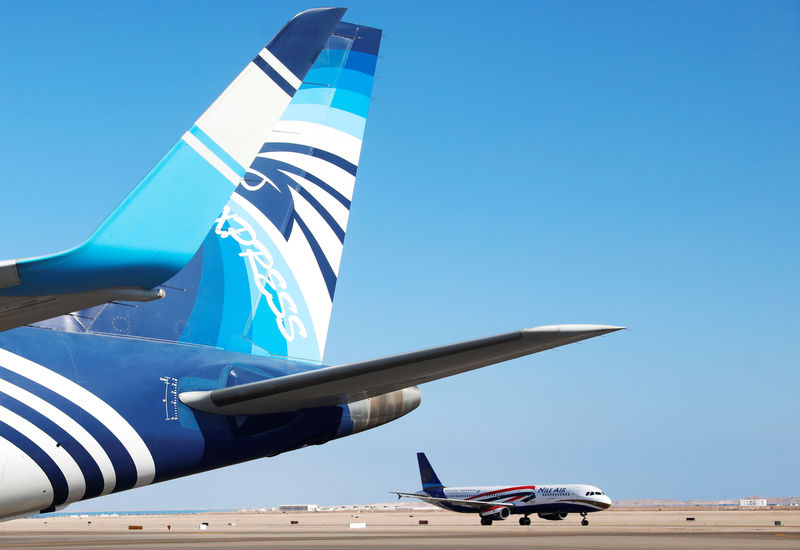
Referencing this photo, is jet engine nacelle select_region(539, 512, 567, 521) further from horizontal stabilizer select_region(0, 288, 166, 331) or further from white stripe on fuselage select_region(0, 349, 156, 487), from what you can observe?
horizontal stabilizer select_region(0, 288, 166, 331)

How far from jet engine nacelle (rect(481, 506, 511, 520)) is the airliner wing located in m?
56.5

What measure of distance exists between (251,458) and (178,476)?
92 cm

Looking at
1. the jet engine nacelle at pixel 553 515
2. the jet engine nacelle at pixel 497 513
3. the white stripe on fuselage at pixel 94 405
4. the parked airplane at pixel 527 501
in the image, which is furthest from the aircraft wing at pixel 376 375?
the jet engine nacelle at pixel 553 515

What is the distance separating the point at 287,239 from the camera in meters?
11.0

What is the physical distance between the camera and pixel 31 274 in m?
3.17

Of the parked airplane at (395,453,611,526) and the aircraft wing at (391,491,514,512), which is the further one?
the aircraft wing at (391,491,514,512)

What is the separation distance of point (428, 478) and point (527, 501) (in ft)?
44.6

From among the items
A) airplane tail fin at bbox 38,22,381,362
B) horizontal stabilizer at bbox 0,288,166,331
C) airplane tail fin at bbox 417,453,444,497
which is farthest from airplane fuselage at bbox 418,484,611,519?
horizontal stabilizer at bbox 0,288,166,331

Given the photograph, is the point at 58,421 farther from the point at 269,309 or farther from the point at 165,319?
the point at 269,309

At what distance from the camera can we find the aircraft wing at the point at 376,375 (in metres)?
5.56

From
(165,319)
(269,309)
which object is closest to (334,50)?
(269,309)

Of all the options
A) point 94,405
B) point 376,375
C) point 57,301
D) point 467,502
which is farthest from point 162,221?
point 467,502

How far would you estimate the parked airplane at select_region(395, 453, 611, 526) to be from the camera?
55.2 m

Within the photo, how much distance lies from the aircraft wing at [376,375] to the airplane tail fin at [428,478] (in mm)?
61338
